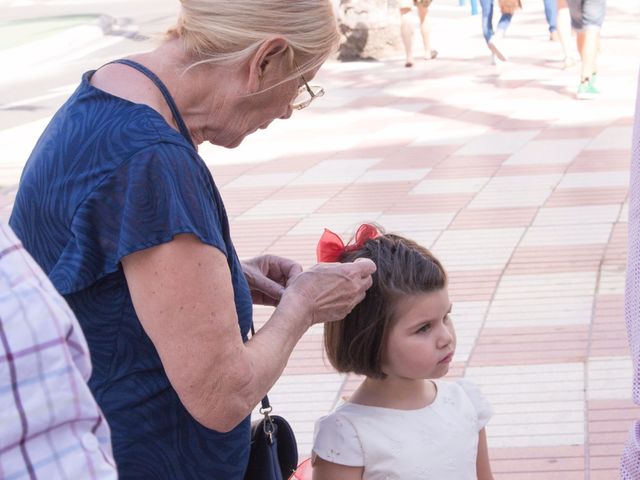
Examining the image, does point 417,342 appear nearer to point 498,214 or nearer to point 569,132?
point 498,214

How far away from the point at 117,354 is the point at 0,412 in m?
0.97

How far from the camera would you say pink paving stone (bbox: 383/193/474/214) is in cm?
715

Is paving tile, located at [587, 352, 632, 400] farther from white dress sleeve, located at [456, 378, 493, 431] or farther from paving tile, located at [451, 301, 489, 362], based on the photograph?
white dress sleeve, located at [456, 378, 493, 431]

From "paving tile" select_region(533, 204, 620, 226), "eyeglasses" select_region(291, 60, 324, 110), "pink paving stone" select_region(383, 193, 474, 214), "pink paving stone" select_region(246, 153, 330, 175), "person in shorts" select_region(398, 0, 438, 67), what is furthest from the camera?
"person in shorts" select_region(398, 0, 438, 67)

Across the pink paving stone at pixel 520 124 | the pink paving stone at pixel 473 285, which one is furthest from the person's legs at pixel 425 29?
the pink paving stone at pixel 473 285

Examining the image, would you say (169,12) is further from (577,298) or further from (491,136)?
(577,298)

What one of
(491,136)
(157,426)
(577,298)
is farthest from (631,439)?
(491,136)

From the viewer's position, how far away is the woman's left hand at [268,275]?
8.32ft

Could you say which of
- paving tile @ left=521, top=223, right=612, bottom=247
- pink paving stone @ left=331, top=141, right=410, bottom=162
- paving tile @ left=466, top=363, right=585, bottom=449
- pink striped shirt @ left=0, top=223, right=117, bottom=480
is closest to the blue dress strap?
pink striped shirt @ left=0, top=223, right=117, bottom=480

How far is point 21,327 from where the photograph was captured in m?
1.12

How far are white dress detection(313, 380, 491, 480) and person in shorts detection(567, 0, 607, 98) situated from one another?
8570mm

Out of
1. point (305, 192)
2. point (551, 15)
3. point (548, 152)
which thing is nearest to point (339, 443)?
point (305, 192)

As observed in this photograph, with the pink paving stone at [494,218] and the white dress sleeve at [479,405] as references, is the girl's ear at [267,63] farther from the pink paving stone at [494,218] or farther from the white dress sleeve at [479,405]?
the pink paving stone at [494,218]

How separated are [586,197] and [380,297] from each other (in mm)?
4716
